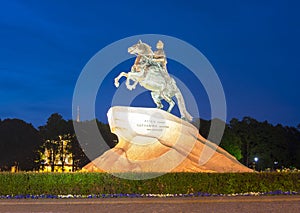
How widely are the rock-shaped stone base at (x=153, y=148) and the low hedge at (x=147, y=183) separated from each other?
2676 millimetres

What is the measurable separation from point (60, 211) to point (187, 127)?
9.74 meters

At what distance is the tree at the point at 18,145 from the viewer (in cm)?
4112

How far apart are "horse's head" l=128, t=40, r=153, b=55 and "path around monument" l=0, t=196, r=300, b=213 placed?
7.99 metres

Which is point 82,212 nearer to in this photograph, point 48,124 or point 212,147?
point 212,147

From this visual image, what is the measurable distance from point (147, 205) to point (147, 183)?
10.2 feet

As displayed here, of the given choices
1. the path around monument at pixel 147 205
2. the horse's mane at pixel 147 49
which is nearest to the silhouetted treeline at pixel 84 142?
the horse's mane at pixel 147 49

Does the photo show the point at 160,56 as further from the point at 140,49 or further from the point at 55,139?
the point at 55,139

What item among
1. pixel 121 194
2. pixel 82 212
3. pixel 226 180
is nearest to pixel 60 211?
pixel 82 212

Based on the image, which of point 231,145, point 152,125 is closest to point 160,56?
point 152,125

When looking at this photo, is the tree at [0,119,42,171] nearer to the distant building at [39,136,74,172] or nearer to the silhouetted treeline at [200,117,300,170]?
the distant building at [39,136,74,172]

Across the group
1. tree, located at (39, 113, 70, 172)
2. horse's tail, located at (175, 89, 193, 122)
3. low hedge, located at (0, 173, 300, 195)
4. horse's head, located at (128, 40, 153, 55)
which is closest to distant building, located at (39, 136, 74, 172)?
tree, located at (39, 113, 70, 172)

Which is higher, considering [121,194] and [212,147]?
[212,147]

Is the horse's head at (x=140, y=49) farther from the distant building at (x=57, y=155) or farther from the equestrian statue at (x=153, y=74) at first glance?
the distant building at (x=57, y=155)

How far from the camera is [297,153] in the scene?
48812 millimetres
